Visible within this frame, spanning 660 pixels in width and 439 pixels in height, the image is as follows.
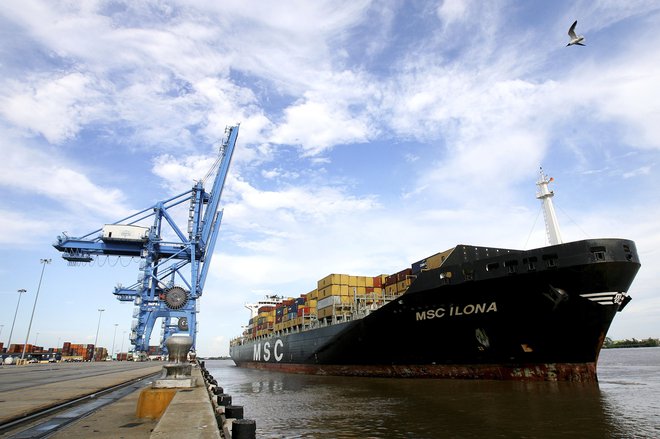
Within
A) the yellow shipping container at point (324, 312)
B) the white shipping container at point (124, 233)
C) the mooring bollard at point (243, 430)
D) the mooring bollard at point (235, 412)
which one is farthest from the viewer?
the white shipping container at point (124, 233)

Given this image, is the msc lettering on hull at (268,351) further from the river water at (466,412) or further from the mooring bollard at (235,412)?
the mooring bollard at (235,412)

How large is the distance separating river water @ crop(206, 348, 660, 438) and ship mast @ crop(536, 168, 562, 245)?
28.4ft

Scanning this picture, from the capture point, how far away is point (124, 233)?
48125 mm

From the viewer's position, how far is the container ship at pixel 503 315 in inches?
699

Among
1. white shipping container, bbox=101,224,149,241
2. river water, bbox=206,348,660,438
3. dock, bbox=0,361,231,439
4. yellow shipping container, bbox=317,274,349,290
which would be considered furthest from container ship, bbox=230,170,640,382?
white shipping container, bbox=101,224,149,241

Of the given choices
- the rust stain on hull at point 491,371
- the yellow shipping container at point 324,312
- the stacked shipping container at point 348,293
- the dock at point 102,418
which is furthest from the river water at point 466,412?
the yellow shipping container at point 324,312

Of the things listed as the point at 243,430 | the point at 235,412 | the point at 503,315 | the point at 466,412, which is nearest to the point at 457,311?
the point at 503,315

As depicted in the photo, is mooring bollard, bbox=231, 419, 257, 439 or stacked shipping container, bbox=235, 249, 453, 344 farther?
stacked shipping container, bbox=235, 249, 453, 344

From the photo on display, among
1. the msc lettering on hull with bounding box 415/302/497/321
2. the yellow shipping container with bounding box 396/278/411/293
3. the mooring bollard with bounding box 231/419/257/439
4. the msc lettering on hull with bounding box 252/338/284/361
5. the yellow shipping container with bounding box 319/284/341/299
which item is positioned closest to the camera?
the mooring bollard with bounding box 231/419/257/439

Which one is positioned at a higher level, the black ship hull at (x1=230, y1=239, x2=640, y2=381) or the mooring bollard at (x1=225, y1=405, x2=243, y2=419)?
the black ship hull at (x1=230, y1=239, x2=640, y2=381)

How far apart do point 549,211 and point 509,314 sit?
8549 mm

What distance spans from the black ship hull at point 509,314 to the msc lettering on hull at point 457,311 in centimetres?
5

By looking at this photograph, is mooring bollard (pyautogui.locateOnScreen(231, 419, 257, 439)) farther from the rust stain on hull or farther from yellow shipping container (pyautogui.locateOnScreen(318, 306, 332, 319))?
yellow shipping container (pyautogui.locateOnScreen(318, 306, 332, 319))

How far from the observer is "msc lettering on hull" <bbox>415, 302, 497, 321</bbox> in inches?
776
